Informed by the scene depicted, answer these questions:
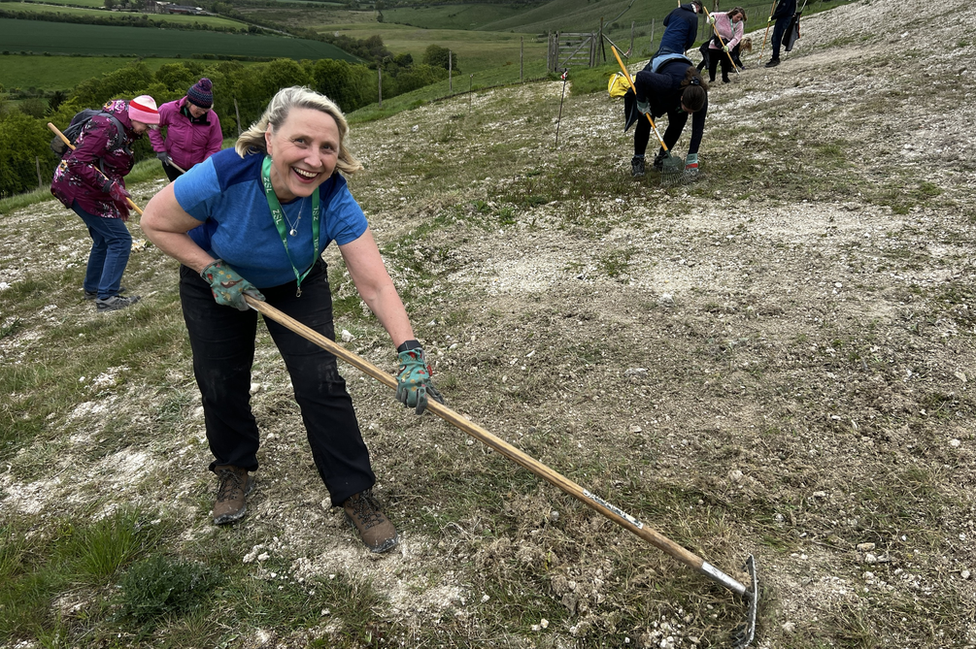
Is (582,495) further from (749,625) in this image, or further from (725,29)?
(725,29)

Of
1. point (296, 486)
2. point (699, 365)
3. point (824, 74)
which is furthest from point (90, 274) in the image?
point (824, 74)

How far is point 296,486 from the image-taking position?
3.85m

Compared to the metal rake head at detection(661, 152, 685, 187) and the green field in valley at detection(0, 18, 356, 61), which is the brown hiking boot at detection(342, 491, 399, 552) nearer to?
the metal rake head at detection(661, 152, 685, 187)

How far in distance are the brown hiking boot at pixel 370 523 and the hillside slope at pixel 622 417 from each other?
0.31 ft

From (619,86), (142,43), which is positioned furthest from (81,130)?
(142,43)

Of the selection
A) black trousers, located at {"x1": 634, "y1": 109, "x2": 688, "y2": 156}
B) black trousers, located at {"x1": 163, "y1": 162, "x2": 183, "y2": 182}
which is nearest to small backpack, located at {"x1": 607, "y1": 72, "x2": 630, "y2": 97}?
black trousers, located at {"x1": 634, "y1": 109, "x2": 688, "y2": 156}

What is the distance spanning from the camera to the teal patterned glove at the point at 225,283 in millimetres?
2912

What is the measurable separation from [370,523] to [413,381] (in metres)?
1.04

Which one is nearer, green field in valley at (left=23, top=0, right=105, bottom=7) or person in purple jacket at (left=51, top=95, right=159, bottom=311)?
person in purple jacket at (left=51, top=95, right=159, bottom=311)

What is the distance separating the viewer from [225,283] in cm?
292

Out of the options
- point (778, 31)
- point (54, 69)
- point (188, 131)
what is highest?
point (778, 31)

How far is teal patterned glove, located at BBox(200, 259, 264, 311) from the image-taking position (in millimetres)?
2912

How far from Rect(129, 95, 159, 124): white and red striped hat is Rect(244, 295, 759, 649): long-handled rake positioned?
595cm

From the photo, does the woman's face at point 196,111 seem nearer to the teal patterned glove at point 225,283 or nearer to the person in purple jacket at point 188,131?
the person in purple jacket at point 188,131
